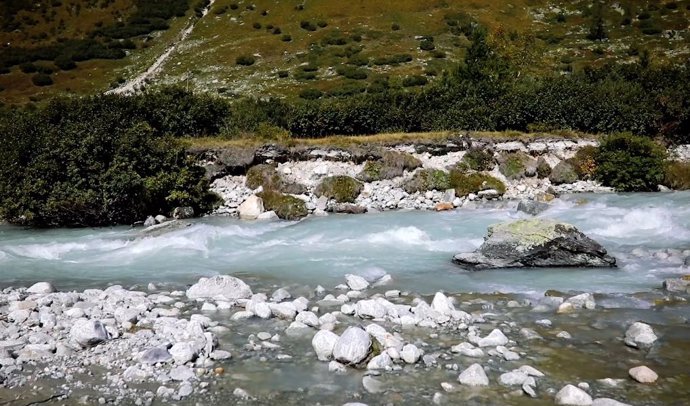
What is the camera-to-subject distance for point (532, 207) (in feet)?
82.7

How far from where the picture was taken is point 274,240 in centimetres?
2166

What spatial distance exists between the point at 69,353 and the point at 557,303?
9.91 metres

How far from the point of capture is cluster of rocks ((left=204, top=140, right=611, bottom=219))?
93.9 ft

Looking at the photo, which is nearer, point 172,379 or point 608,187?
point 172,379

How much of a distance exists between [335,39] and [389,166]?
72.2 m

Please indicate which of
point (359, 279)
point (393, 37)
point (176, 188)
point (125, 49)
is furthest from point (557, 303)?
point (125, 49)

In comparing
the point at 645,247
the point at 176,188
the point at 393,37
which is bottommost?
the point at 645,247

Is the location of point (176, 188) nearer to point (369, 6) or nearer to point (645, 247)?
point (645, 247)

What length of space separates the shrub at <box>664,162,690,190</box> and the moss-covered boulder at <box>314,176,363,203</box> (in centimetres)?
1641

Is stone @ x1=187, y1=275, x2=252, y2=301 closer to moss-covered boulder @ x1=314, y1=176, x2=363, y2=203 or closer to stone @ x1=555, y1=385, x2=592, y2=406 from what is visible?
stone @ x1=555, y1=385, x2=592, y2=406

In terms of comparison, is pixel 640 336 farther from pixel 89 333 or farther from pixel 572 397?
pixel 89 333

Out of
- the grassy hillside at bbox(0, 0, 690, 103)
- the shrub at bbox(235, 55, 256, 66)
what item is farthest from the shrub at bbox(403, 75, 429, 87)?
the shrub at bbox(235, 55, 256, 66)

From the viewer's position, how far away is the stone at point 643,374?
8.66m

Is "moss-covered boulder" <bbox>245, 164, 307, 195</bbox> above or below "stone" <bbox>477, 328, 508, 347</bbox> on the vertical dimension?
above
